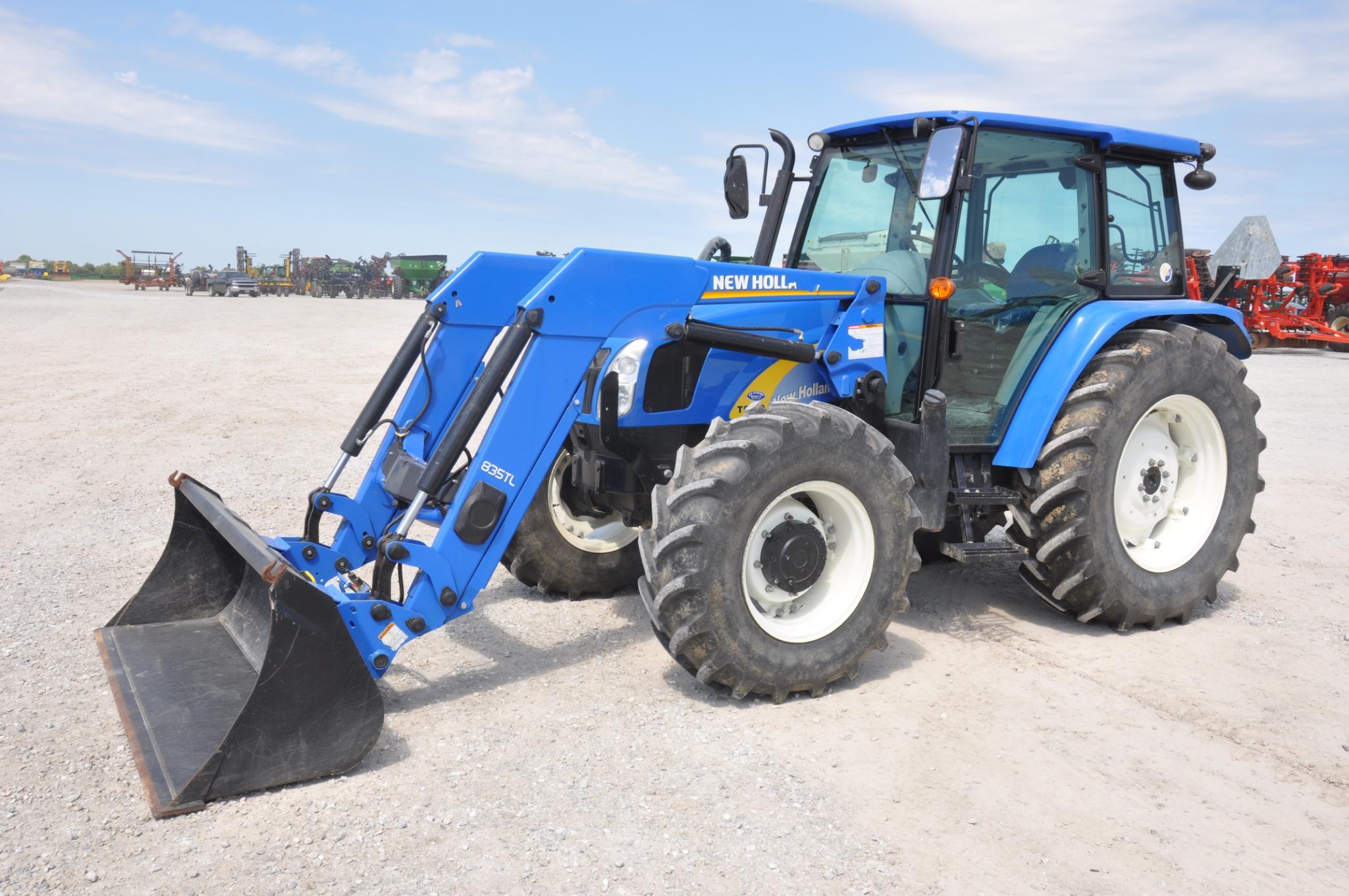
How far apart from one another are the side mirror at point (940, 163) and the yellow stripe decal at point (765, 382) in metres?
1.00

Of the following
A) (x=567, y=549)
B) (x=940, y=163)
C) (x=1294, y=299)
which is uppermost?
(x=1294, y=299)

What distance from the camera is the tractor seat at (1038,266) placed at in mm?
5344

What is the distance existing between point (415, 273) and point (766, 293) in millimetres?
48612

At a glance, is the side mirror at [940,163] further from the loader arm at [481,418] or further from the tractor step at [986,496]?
the tractor step at [986,496]

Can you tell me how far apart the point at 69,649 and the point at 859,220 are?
454 centimetres

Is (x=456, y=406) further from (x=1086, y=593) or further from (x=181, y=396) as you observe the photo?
(x=181, y=396)

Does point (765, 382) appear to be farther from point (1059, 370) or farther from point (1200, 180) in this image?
point (1200, 180)

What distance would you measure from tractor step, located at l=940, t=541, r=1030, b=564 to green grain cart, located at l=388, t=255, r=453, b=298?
157 ft

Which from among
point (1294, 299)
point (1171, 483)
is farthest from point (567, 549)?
point (1294, 299)

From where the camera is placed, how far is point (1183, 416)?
5.69m

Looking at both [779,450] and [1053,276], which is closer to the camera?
[779,450]

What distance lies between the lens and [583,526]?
224 inches

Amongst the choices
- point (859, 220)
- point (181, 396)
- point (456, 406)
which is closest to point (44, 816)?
point (456, 406)

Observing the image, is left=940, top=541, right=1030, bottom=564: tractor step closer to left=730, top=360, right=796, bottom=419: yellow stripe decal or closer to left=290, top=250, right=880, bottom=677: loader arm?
left=290, top=250, right=880, bottom=677: loader arm
